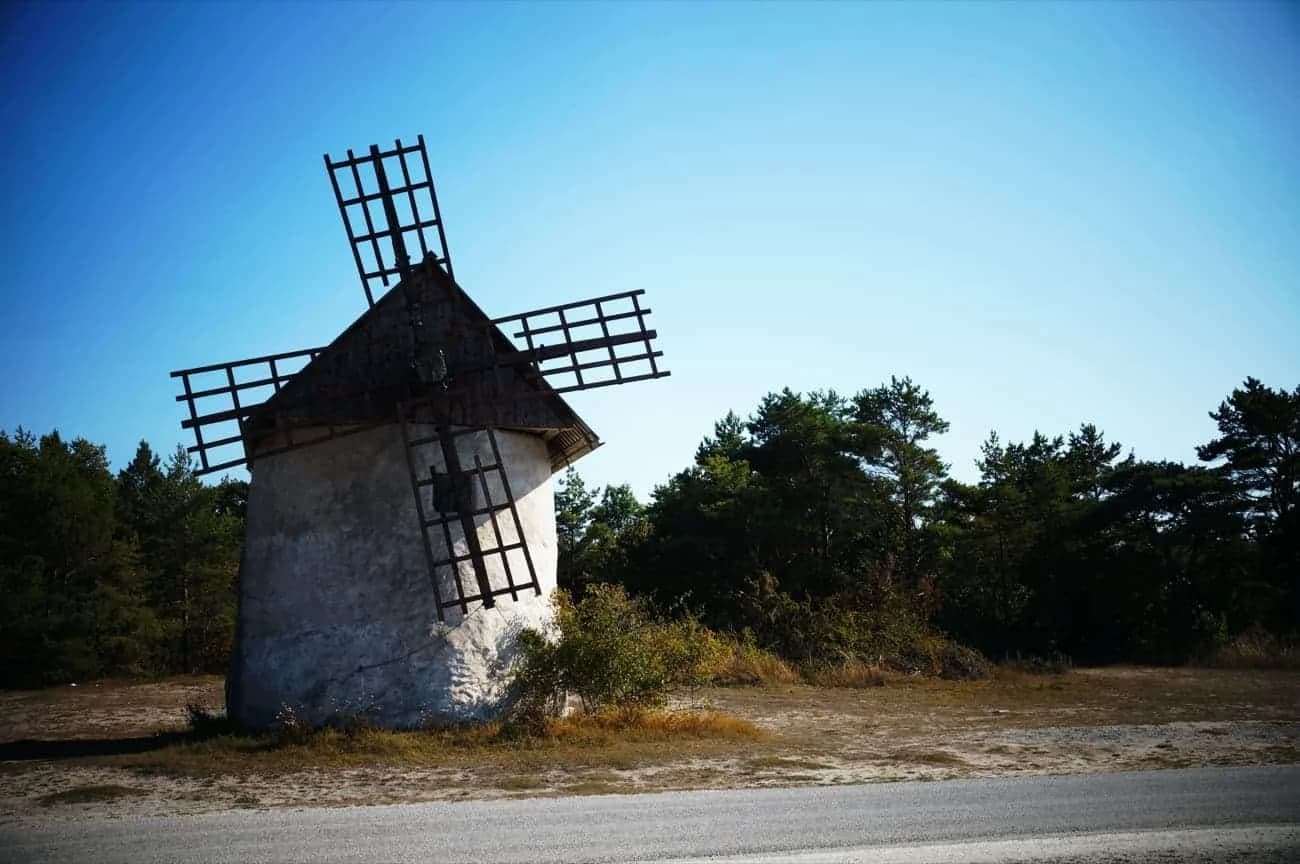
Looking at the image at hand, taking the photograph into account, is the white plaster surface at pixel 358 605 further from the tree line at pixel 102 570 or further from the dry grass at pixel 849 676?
the tree line at pixel 102 570

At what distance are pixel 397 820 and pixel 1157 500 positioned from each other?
3015cm

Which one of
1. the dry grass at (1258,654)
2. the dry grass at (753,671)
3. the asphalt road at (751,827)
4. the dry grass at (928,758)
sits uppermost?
the asphalt road at (751,827)

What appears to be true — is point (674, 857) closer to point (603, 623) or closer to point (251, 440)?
point (603, 623)

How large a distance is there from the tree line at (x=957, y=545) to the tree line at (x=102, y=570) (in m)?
15.5

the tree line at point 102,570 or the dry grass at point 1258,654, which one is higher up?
the tree line at point 102,570

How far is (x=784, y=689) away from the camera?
70.3 feet

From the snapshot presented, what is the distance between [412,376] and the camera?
14.5 metres

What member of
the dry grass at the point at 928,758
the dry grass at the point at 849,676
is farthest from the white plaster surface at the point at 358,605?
the dry grass at the point at 849,676

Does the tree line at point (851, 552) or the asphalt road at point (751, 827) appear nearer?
the asphalt road at point (751, 827)

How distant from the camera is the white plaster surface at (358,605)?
45.0ft

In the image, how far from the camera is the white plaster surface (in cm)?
1372

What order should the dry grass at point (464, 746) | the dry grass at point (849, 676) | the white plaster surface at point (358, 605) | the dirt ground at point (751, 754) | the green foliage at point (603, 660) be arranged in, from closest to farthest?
the dirt ground at point (751, 754), the dry grass at point (464, 746), the white plaster surface at point (358, 605), the green foliage at point (603, 660), the dry grass at point (849, 676)

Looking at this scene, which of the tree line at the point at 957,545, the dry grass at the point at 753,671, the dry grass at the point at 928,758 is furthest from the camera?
the tree line at the point at 957,545

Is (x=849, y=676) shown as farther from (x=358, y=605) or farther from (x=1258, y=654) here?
(x=358, y=605)
